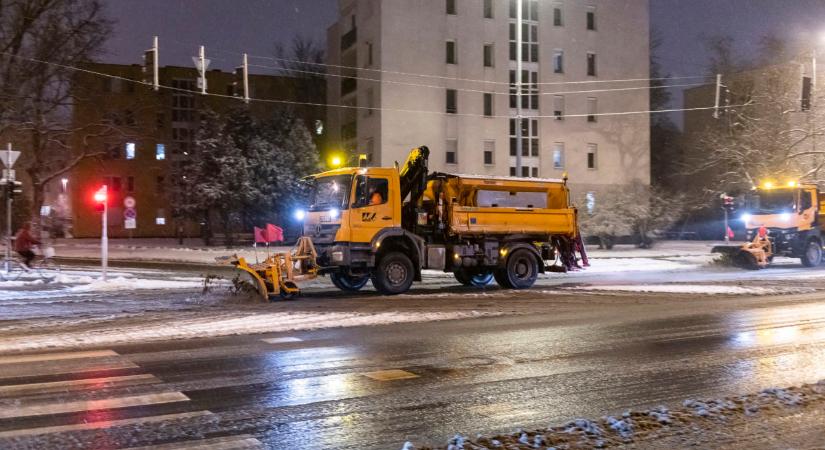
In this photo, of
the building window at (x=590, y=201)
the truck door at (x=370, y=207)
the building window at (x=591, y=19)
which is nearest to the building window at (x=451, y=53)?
the building window at (x=591, y=19)

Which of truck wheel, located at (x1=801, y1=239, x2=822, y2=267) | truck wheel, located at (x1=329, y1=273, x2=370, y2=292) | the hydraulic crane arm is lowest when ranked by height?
truck wheel, located at (x1=329, y1=273, x2=370, y2=292)

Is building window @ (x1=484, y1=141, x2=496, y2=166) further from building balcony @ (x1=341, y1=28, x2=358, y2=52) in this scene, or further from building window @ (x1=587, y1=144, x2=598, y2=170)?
building balcony @ (x1=341, y1=28, x2=358, y2=52)

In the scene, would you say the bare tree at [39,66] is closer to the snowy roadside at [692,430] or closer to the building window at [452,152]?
the building window at [452,152]

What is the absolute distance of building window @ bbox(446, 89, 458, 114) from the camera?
46.1m

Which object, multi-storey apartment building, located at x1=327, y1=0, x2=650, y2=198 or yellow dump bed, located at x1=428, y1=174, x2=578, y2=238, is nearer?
yellow dump bed, located at x1=428, y1=174, x2=578, y2=238

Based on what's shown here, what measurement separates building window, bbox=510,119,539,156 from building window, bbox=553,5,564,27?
636 centimetres

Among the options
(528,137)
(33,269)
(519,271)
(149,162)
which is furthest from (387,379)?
(149,162)

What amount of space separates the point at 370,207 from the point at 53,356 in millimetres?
9553

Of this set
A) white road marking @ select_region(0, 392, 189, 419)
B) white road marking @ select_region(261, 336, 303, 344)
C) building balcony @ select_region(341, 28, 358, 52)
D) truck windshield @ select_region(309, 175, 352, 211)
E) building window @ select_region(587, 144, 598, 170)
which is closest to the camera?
white road marking @ select_region(0, 392, 189, 419)

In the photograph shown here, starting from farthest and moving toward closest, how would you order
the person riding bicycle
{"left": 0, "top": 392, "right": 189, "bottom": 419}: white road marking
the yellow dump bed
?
the person riding bicycle < the yellow dump bed < {"left": 0, "top": 392, "right": 189, "bottom": 419}: white road marking

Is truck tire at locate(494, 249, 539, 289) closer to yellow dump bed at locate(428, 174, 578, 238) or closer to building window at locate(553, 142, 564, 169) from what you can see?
yellow dump bed at locate(428, 174, 578, 238)

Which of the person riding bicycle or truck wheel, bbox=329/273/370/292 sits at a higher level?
the person riding bicycle

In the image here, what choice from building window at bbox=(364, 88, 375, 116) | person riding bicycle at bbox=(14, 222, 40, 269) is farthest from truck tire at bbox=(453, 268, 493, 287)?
building window at bbox=(364, 88, 375, 116)

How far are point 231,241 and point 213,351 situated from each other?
35831 millimetres
